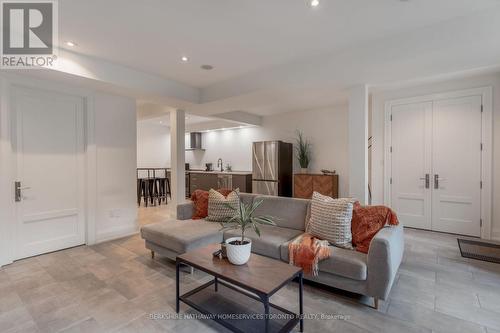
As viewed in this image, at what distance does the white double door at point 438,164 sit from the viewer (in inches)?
159

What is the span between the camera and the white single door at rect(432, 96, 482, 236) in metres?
4.02

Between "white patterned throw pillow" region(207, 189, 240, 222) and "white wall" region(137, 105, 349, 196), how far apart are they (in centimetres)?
353

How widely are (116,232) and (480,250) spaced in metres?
5.48

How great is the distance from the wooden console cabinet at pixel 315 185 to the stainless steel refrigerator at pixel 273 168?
15.4 inches

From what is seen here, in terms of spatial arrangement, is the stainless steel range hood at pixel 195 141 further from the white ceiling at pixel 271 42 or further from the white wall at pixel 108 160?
the white ceiling at pixel 271 42

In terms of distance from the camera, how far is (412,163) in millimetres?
4516

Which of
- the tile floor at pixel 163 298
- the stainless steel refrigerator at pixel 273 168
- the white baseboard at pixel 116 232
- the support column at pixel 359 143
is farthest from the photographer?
the stainless steel refrigerator at pixel 273 168

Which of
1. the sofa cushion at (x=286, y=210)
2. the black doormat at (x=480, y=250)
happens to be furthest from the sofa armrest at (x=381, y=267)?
the black doormat at (x=480, y=250)

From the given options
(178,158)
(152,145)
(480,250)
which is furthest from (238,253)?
(152,145)

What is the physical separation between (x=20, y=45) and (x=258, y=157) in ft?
16.6

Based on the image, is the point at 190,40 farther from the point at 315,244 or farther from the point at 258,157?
the point at 258,157

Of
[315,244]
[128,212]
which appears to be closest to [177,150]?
[128,212]

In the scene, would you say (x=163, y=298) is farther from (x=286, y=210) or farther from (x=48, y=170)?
(x=48, y=170)

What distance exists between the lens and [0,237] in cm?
299
